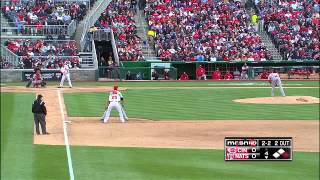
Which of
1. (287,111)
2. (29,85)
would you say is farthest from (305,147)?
(29,85)

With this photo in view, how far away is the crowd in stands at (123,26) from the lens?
50312 millimetres

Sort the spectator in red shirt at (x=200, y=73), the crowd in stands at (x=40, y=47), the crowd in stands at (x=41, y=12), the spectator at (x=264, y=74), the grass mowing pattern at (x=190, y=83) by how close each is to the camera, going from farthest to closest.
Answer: the spectator at (x=264, y=74) → the spectator in red shirt at (x=200, y=73) → the crowd in stands at (x=41, y=12) → the crowd in stands at (x=40, y=47) → the grass mowing pattern at (x=190, y=83)

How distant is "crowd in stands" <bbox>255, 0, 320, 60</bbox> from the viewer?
5319cm

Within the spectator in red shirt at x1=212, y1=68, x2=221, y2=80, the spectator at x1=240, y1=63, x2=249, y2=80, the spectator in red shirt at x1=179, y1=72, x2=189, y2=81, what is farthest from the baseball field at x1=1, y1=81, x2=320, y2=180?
the spectator at x1=240, y1=63, x2=249, y2=80

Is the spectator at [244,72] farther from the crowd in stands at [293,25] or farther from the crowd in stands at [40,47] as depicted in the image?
the crowd in stands at [40,47]

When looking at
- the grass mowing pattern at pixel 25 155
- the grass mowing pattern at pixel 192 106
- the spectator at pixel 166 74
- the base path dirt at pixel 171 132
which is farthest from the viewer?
the spectator at pixel 166 74

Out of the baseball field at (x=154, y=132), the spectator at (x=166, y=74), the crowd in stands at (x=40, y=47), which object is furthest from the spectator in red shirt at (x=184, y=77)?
the baseball field at (x=154, y=132)

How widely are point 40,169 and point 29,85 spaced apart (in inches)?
1014

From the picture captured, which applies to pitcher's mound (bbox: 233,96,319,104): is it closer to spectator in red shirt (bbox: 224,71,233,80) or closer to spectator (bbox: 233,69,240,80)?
spectator in red shirt (bbox: 224,71,233,80)

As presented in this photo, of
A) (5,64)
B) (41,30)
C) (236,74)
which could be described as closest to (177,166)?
(5,64)

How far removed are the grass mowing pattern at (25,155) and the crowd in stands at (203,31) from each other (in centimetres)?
2582

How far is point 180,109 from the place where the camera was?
31062 mm
